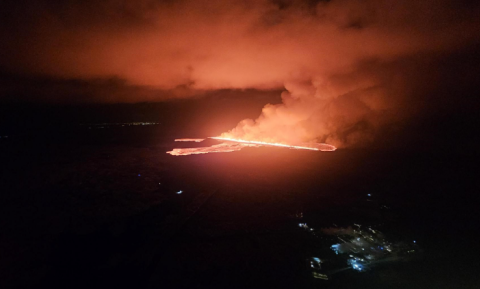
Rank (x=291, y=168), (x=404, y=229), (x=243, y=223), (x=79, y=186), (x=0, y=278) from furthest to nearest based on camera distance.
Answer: (x=291, y=168)
(x=79, y=186)
(x=243, y=223)
(x=404, y=229)
(x=0, y=278)

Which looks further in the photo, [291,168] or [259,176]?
[291,168]

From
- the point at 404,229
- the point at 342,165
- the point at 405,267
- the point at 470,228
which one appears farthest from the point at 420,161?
the point at 405,267

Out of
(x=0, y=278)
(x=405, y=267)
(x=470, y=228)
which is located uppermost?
(x=470, y=228)

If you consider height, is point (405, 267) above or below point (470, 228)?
below

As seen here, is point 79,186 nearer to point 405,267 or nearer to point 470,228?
point 405,267

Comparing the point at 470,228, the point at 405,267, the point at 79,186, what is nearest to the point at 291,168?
the point at 470,228

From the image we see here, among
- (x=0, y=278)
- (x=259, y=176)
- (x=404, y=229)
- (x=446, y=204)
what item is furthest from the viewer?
(x=259, y=176)

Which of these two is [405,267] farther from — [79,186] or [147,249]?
[79,186]
